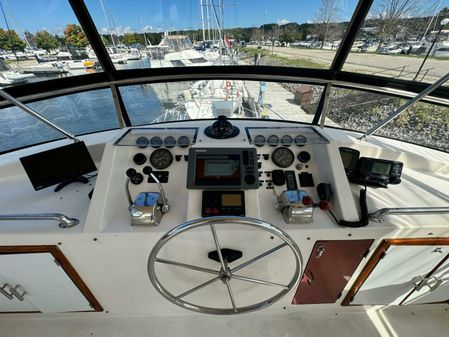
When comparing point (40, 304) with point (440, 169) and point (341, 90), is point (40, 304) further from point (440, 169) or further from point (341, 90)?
point (440, 169)

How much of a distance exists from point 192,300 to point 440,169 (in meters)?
1.74

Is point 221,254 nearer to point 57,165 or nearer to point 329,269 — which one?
point 329,269

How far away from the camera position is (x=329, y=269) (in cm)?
111

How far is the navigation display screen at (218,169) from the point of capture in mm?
1013

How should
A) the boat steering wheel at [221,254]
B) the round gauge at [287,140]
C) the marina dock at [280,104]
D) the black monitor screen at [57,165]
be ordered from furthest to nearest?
the marina dock at [280,104], the round gauge at [287,140], the black monitor screen at [57,165], the boat steering wheel at [221,254]

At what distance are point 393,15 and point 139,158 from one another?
5.30 feet

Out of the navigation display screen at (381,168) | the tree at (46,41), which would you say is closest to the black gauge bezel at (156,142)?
the tree at (46,41)

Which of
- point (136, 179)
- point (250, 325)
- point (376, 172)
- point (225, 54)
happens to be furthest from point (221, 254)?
point (225, 54)

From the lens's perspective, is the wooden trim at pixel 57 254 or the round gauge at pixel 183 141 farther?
the round gauge at pixel 183 141

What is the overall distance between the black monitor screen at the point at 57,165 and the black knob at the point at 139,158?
0.28 m

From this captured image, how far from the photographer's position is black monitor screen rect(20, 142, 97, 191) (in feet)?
3.55

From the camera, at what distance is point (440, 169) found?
146 centimetres

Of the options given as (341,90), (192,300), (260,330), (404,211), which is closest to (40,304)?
(192,300)

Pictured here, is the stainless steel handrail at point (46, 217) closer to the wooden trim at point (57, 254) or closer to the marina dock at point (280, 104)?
the wooden trim at point (57, 254)
